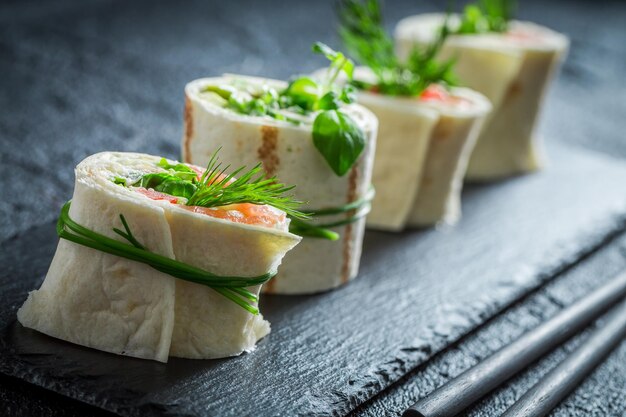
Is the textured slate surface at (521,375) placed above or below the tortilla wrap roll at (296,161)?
below

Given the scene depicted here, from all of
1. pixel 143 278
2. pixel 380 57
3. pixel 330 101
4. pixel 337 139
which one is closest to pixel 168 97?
pixel 380 57

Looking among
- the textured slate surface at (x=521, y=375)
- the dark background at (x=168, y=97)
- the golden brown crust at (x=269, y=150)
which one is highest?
the golden brown crust at (x=269, y=150)

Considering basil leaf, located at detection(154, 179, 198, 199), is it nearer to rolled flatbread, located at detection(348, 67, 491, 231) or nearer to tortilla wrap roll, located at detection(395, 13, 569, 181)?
rolled flatbread, located at detection(348, 67, 491, 231)

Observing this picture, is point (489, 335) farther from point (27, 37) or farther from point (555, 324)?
point (27, 37)

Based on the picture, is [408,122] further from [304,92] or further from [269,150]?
[269,150]

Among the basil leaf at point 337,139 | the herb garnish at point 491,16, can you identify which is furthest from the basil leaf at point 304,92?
the herb garnish at point 491,16

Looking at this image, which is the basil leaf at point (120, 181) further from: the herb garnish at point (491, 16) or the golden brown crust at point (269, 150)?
the herb garnish at point (491, 16)

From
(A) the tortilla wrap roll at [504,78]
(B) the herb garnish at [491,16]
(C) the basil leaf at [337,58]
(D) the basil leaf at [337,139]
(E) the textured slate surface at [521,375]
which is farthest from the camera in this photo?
(B) the herb garnish at [491,16]
